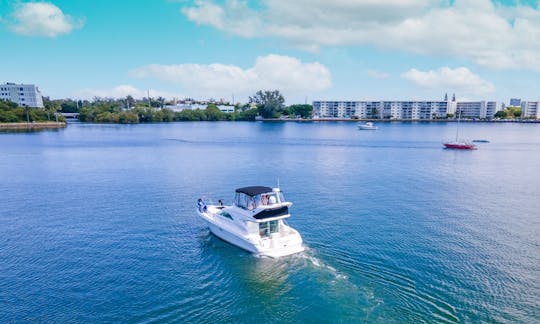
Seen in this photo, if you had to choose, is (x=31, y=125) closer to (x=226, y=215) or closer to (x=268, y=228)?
(x=226, y=215)

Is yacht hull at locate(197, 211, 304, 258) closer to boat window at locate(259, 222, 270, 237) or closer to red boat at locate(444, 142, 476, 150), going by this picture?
boat window at locate(259, 222, 270, 237)

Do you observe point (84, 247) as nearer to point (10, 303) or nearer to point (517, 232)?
point (10, 303)

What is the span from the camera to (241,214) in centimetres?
3056

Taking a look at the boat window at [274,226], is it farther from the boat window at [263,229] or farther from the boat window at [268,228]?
the boat window at [263,229]

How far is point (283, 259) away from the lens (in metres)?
27.8

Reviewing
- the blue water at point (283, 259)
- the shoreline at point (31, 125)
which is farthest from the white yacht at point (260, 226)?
the shoreline at point (31, 125)

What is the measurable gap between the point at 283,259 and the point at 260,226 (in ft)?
12.0

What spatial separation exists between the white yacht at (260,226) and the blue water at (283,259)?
1106 millimetres

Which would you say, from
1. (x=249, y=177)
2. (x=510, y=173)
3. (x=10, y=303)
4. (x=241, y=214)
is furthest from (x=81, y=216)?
(x=510, y=173)

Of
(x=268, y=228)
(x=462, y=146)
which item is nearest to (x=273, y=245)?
(x=268, y=228)

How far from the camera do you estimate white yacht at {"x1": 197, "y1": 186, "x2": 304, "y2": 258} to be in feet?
93.6

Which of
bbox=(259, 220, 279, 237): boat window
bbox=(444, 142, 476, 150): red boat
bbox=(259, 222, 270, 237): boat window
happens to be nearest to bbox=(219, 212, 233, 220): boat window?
bbox=(259, 222, 270, 237): boat window

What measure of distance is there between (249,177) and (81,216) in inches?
1113

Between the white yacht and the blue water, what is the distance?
3.63 ft
